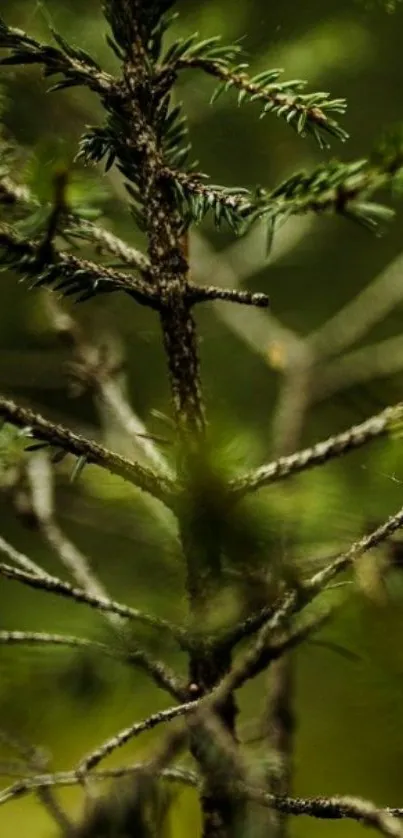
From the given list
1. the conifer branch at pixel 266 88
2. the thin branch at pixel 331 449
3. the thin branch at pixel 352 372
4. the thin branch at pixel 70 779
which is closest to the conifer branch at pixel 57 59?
the conifer branch at pixel 266 88

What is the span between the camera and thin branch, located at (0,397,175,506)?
0.34m

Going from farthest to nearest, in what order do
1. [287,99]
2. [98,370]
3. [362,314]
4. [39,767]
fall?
1. [362,314]
2. [98,370]
3. [39,767]
4. [287,99]

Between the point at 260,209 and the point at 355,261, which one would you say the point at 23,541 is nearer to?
the point at 355,261

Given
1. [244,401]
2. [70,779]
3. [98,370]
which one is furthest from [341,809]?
[244,401]

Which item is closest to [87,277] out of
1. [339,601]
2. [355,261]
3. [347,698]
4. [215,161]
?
[339,601]

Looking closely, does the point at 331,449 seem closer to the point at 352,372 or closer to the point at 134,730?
the point at 134,730

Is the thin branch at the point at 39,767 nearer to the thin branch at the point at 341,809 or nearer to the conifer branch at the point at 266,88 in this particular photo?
the thin branch at the point at 341,809

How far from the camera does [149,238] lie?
0.37 metres

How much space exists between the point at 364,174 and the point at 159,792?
21 centimetres

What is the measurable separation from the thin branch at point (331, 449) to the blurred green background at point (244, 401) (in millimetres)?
10

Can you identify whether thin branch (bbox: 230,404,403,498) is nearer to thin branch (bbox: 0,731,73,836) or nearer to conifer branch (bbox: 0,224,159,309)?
conifer branch (bbox: 0,224,159,309)

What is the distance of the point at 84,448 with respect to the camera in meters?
0.35

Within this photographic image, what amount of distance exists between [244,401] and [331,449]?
0.60 meters

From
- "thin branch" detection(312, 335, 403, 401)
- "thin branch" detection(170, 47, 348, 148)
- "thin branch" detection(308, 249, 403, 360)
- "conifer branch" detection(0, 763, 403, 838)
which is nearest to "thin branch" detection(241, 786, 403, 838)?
"conifer branch" detection(0, 763, 403, 838)
